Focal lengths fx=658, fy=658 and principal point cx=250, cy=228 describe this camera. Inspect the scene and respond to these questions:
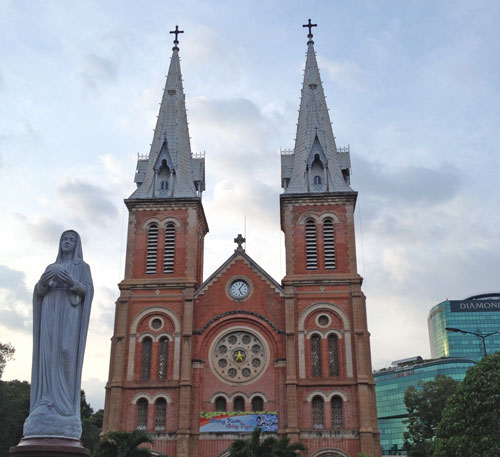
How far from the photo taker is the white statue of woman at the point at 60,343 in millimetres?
11172

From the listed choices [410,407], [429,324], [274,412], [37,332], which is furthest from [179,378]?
[429,324]

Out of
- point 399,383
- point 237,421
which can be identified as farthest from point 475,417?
point 399,383

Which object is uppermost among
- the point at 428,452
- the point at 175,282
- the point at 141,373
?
the point at 175,282

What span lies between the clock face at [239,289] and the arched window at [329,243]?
520cm

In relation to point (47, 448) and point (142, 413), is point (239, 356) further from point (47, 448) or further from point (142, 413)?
point (47, 448)

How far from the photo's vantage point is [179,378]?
38000 millimetres

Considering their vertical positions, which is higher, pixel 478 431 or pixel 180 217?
pixel 180 217

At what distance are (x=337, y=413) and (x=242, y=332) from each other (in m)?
7.23

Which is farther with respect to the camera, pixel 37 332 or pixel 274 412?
pixel 274 412

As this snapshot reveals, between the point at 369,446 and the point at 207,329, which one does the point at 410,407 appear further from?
the point at 207,329

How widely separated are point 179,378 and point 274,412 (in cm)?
580

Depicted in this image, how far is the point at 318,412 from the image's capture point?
37.0 meters

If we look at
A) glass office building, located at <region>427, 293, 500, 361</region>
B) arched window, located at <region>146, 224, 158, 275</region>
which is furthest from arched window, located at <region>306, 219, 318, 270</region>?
glass office building, located at <region>427, 293, 500, 361</region>

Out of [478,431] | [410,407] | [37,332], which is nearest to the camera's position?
[37,332]
